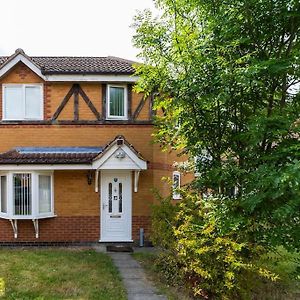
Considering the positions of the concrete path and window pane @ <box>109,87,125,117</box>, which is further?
window pane @ <box>109,87,125,117</box>

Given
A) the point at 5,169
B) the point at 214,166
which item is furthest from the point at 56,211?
the point at 214,166

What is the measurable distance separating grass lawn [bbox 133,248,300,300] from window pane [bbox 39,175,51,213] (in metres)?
4.55

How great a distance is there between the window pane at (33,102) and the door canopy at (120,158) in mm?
2906

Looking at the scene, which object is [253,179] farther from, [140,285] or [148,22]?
[148,22]

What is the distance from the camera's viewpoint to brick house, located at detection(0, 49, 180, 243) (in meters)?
13.9

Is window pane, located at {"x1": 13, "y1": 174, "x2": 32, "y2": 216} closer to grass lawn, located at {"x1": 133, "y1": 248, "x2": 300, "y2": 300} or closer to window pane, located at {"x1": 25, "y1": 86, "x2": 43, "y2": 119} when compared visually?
window pane, located at {"x1": 25, "y1": 86, "x2": 43, "y2": 119}

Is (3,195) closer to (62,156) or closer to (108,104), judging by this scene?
(62,156)

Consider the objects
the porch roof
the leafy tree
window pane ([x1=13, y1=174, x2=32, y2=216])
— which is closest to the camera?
the leafy tree

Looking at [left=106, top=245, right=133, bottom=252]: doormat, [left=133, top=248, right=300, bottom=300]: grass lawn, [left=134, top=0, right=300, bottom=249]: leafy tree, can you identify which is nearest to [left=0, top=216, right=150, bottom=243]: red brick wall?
[left=106, top=245, right=133, bottom=252]: doormat

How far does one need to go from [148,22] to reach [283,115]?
3.90 m

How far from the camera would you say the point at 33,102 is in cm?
1431

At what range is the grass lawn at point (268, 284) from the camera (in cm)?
877

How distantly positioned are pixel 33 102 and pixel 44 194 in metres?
3.34

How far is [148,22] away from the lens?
952cm
